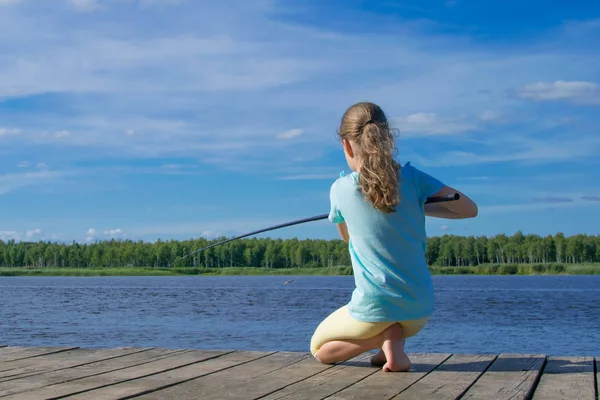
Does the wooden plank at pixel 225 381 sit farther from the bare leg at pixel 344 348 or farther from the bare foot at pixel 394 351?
the bare foot at pixel 394 351

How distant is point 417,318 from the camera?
351 centimetres

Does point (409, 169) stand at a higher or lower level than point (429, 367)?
higher

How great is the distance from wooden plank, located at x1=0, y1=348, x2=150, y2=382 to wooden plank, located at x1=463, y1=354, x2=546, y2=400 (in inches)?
77.9

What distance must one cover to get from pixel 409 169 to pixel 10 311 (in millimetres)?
21755

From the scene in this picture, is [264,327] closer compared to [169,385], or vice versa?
[169,385]

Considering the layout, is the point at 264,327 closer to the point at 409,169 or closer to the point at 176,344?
the point at 176,344

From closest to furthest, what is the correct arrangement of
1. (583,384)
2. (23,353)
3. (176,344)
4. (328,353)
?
(583,384)
(328,353)
(23,353)
(176,344)

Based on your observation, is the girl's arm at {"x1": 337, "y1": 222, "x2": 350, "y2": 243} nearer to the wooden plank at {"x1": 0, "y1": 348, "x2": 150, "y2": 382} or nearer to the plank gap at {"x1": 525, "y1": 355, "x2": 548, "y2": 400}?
the plank gap at {"x1": 525, "y1": 355, "x2": 548, "y2": 400}

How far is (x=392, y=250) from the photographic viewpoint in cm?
346

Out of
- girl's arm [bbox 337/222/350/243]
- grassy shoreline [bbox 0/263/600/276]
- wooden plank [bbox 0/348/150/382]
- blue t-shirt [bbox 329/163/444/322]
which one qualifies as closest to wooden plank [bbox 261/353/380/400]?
blue t-shirt [bbox 329/163/444/322]

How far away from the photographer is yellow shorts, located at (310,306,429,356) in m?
3.52

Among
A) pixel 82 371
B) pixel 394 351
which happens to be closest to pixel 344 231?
pixel 394 351

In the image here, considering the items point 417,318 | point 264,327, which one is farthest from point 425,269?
point 264,327

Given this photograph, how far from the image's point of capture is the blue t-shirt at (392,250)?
11.3ft
